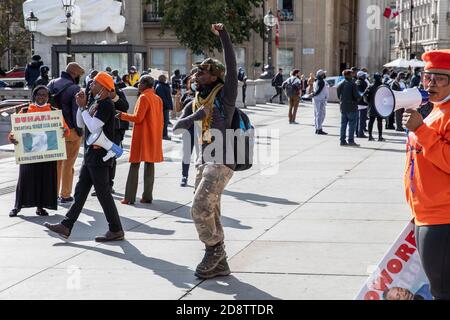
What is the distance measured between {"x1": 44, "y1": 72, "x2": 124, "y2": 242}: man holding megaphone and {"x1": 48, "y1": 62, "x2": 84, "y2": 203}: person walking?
8.37 ft

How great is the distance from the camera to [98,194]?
8930 mm

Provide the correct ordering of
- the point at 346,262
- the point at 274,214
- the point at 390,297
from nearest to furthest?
1. the point at 390,297
2. the point at 346,262
3. the point at 274,214

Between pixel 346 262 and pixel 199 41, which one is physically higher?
pixel 199 41

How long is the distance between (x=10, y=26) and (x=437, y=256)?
61010mm

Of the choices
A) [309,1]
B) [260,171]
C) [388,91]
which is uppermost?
[309,1]

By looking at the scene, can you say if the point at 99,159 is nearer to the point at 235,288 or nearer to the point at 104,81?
the point at 104,81

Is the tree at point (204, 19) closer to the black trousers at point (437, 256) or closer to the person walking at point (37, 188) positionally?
the person walking at point (37, 188)

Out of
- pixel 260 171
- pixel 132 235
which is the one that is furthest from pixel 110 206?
pixel 260 171

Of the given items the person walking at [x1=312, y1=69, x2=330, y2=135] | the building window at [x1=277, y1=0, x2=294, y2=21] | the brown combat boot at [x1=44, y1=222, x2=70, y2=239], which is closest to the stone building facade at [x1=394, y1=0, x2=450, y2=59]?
the building window at [x1=277, y1=0, x2=294, y2=21]

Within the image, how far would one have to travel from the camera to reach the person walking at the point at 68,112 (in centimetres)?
1163

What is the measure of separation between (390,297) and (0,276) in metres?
3.83

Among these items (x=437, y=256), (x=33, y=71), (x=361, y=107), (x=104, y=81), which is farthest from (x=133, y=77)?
(x=437, y=256)
